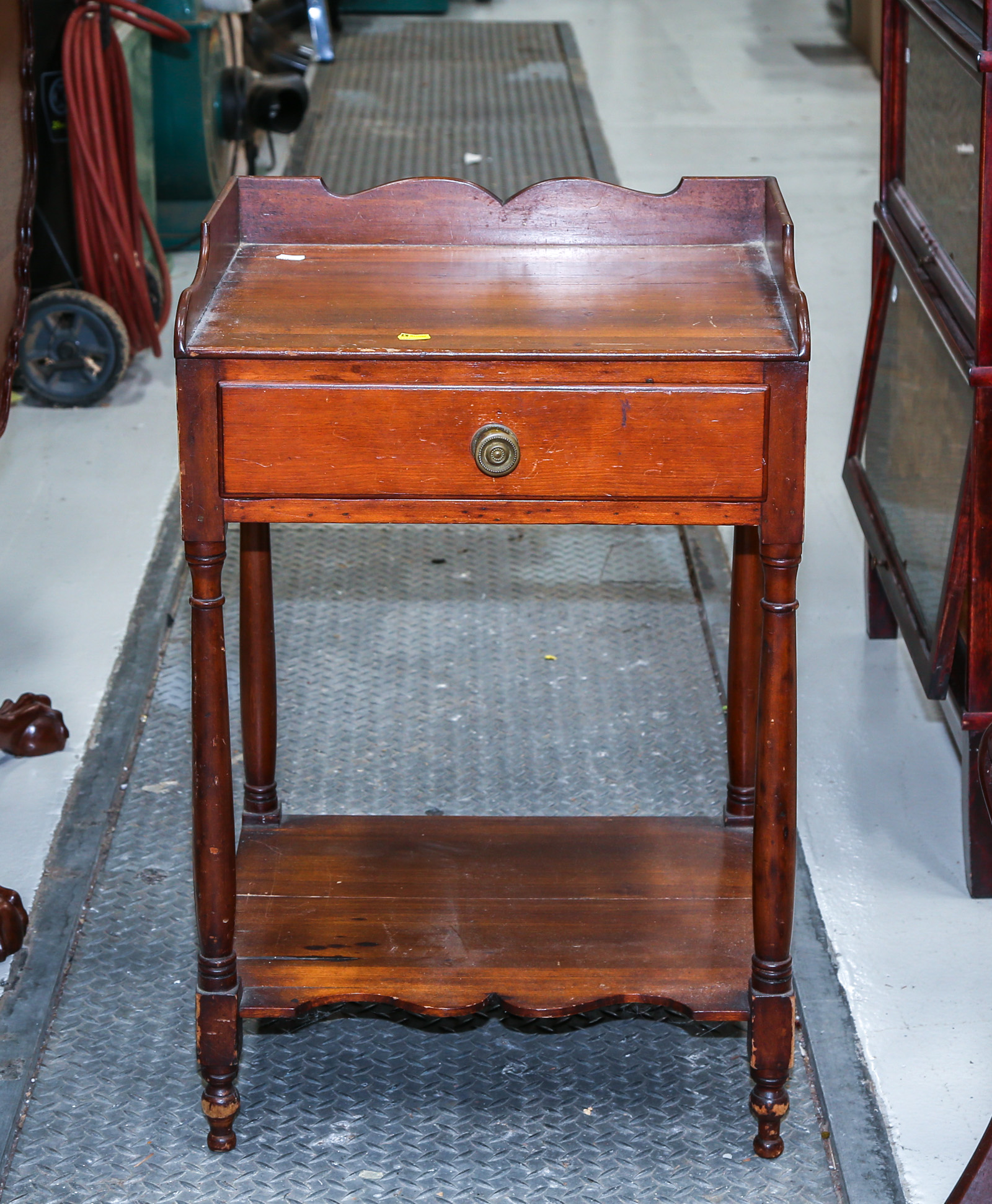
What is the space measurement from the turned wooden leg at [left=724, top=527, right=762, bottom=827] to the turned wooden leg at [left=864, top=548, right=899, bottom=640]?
2.71 ft

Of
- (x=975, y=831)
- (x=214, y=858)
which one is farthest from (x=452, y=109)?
(x=214, y=858)

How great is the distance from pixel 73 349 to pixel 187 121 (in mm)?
1283

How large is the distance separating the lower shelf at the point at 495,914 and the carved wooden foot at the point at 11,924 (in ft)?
1.04

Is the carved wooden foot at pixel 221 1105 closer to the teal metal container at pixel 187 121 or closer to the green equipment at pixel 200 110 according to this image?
the green equipment at pixel 200 110

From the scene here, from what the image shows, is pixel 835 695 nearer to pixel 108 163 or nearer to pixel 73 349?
pixel 73 349

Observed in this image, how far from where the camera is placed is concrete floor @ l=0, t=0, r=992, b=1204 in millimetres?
1939

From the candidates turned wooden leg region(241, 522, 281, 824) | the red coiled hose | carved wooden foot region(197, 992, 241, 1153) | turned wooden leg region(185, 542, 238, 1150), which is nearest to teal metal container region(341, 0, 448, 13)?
the red coiled hose

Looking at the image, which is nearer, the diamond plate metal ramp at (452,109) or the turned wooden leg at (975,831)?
the turned wooden leg at (975,831)

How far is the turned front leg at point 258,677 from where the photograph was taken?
1957 millimetres

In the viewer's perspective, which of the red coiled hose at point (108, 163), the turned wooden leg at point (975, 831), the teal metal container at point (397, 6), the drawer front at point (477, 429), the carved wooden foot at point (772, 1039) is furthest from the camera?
the teal metal container at point (397, 6)

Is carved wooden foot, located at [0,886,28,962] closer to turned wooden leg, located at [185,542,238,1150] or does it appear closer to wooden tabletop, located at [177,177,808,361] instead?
turned wooden leg, located at [185,542,238,1150]

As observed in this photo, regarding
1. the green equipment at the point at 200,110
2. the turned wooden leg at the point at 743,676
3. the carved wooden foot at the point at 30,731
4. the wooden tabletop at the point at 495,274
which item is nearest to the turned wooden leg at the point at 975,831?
the turned wooden leg at the point at 743,676

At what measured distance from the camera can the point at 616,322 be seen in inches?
60.7

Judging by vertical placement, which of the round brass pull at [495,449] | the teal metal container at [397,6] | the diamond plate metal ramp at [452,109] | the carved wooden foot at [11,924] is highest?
the teal metal container at [397,6]
